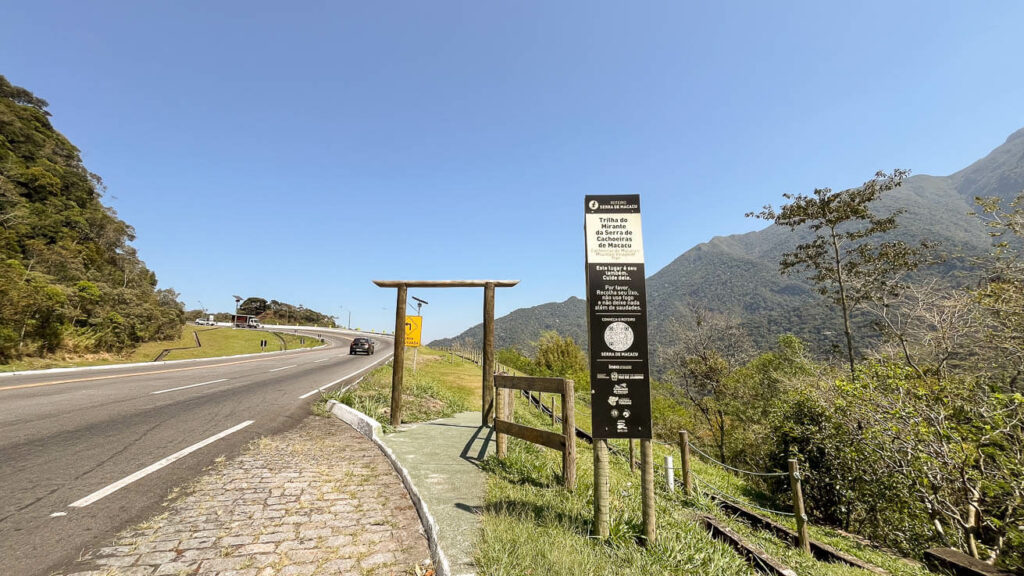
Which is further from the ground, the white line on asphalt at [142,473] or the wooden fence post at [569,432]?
the wooden fence post at [569,432]

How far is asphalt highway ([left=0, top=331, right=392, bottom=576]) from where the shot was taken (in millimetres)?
3393

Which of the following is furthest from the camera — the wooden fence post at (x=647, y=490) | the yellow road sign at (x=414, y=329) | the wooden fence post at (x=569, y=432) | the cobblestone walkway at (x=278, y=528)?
the yellow road sign at (x=414, y=329)

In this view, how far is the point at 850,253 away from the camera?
20938 millimetres

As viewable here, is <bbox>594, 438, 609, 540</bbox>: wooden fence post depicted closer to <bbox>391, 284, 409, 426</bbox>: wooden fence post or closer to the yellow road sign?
<bbox>391, 284, 409, 426</bbox>: wooden fence post

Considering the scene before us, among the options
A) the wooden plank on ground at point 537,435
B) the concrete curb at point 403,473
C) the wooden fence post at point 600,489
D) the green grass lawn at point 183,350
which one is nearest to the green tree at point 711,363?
the concrete curb at point 403,473

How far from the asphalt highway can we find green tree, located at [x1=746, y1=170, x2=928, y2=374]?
24.6 m

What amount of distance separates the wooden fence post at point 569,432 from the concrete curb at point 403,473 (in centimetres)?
171

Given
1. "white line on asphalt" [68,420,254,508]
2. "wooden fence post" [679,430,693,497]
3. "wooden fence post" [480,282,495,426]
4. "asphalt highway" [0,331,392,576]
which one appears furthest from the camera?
"wooden fence post" [480,282,495,426]

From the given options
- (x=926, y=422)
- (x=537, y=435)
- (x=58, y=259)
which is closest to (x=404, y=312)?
(x=537, y=435)

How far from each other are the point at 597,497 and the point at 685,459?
5.34 m

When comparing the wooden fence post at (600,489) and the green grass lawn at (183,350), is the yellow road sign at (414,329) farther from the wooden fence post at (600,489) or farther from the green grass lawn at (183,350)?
the green grass lawn at (183,350)

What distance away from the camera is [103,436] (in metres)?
6.15

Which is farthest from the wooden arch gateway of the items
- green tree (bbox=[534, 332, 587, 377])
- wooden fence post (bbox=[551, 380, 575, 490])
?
green tree (bbox=[534, 332, 587, 377])

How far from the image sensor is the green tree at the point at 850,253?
19.2 meters
